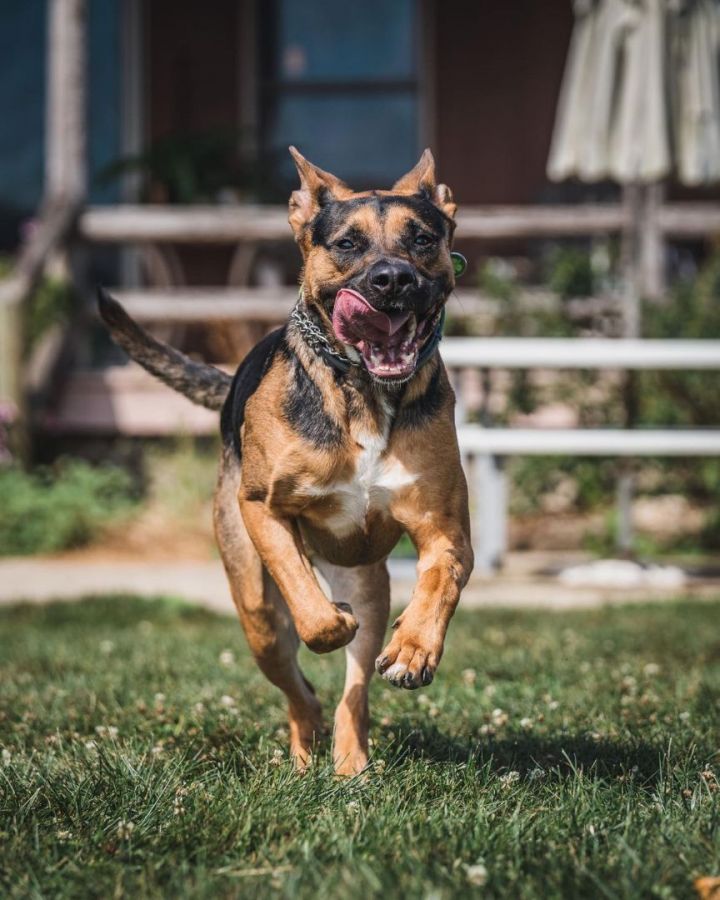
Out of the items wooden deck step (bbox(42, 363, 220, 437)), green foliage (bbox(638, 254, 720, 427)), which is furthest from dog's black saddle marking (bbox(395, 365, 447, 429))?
wooden deck step (bbox(42, 363, 220, 437))

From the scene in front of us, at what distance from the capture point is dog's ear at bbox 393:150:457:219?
156 inches

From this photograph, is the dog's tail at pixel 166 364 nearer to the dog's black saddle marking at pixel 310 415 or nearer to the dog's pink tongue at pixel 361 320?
the dog's black saddle marking at pixel 310 415

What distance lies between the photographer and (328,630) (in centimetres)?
335

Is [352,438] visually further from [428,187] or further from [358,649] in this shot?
[428,187]

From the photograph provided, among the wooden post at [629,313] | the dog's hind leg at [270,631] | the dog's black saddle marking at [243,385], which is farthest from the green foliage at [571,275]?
the dog's hind leg at [270,631]

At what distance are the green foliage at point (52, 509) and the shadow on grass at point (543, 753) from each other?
609 cm

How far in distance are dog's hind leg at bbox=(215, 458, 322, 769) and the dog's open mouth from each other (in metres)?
0.78

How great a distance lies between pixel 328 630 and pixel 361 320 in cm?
82

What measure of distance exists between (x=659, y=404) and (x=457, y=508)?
607 centimetres

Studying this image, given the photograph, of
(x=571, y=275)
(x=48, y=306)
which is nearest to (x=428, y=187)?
(x=571, y=275)

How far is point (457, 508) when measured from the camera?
363 cm

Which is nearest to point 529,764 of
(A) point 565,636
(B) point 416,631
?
(B) point 416,631

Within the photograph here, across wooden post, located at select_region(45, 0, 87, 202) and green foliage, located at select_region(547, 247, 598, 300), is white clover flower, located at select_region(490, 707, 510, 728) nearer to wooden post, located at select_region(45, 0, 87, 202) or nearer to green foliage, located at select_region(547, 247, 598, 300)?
green foliage, located at select_region(547, 247, 598, 300)

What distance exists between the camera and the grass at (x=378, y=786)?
8.38 feet
